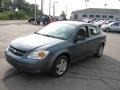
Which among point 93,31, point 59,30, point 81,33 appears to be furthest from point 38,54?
point 93,31

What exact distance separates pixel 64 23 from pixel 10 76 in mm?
2722

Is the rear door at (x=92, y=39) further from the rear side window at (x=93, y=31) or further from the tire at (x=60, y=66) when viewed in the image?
the tire at (x=60, y=66)

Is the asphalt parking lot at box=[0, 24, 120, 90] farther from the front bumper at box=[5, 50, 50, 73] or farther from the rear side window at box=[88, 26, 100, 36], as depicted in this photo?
the rear side window at box=[88, 26, 100, 36]

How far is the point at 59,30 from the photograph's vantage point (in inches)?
273

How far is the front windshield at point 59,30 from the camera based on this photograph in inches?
260

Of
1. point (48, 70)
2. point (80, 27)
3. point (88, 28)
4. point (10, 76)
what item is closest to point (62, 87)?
point (48, 70)

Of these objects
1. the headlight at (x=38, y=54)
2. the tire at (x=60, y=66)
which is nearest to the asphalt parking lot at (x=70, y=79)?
the tire at (x=60, y=66)

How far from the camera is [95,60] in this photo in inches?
327

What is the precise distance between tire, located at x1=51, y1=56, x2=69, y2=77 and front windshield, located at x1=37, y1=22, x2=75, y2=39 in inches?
30.1

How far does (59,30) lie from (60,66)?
4.63 feet

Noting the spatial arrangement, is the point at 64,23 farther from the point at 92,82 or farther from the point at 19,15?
the point at 19,15

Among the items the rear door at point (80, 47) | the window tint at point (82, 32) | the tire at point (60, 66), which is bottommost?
the tire at point (60, 66)

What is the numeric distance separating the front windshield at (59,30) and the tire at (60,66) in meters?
0.76

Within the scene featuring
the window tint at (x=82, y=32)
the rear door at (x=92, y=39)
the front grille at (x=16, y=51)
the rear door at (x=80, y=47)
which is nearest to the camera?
the front grille at (x=16, y=51)
